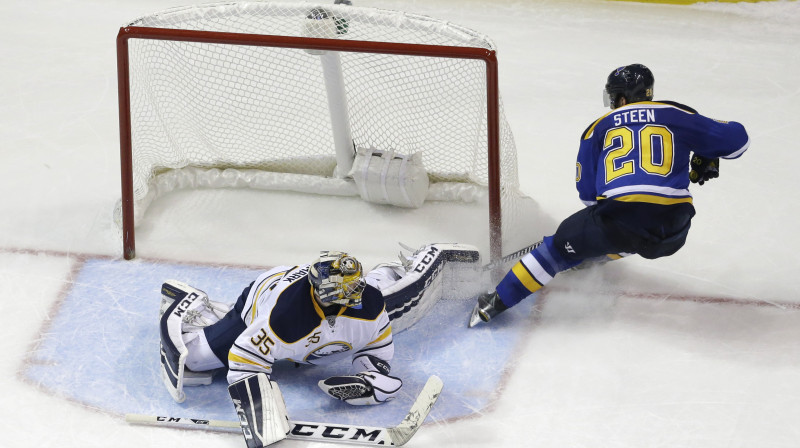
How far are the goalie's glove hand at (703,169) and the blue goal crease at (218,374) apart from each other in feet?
2.69

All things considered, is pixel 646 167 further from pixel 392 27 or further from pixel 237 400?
pixel 237 400

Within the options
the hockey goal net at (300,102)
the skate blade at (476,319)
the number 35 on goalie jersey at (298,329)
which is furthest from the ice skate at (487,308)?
the number 35 on goalie jersey at (298,329)

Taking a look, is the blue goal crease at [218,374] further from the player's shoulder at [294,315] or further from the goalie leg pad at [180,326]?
the player's shoulder at [294,315]

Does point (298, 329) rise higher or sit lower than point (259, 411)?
higher

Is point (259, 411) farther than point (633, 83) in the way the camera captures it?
No

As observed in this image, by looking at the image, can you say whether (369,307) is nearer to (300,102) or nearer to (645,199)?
(645,199)

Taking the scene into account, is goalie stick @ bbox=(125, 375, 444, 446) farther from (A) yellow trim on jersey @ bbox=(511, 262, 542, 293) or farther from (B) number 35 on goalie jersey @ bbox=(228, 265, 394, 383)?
(A) yellow trim on jersey @ bbox=(511, 262, 542, 293)

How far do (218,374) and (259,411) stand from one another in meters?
0.46

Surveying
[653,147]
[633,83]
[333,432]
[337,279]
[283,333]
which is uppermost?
[633,83]

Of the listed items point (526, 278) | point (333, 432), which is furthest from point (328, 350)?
point (526, 278)

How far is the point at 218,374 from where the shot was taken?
4.27 meters

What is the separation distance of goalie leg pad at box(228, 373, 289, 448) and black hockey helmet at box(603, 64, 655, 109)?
67.6 inches

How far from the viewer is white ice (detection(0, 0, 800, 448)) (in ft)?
13.5

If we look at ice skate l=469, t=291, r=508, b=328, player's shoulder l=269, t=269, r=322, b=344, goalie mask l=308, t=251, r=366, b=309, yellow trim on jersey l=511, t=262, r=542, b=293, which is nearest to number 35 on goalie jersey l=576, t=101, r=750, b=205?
yellow trim on jersey l=511, t=262, r=542, b=293
